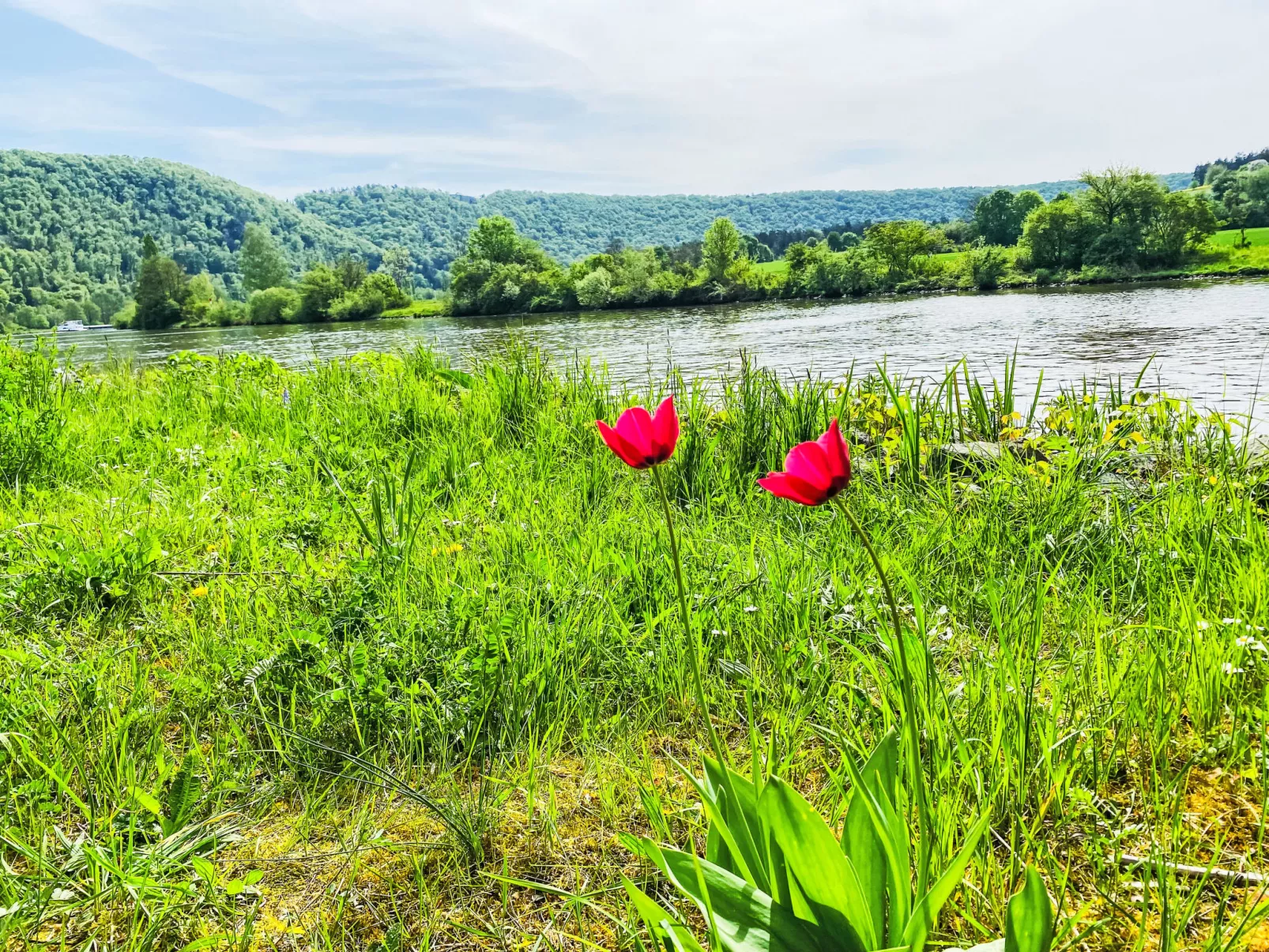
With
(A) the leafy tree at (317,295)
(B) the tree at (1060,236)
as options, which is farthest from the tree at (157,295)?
(B) the tree at (1060,236)

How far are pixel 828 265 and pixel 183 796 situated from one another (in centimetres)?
5592

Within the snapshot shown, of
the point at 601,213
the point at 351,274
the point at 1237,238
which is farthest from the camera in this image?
the point at 601,213

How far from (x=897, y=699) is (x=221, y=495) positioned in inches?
128

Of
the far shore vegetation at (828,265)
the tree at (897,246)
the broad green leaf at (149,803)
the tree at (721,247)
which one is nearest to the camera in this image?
the broad green leaf at (149,803)

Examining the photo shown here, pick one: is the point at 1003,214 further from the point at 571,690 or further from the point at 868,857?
the point at 868,857

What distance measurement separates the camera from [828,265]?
174ft

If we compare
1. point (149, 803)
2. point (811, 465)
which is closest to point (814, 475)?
point (811, 465)

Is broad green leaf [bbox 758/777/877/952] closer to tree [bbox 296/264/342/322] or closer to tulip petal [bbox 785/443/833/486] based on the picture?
tulip petal [bbox 785/443/833/486]

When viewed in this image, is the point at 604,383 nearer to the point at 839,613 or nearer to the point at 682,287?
the point at 839,613

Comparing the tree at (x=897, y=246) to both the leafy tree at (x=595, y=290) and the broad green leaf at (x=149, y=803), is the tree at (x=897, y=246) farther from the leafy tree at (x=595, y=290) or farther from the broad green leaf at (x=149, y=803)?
the broad green leaf at (x=149, y=803)

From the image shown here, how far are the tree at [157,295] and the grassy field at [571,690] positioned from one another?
8255 cm

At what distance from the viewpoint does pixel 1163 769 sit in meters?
1.50

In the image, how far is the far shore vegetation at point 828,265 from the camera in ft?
153

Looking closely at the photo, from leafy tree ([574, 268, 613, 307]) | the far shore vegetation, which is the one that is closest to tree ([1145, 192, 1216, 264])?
the far shore vegetation
